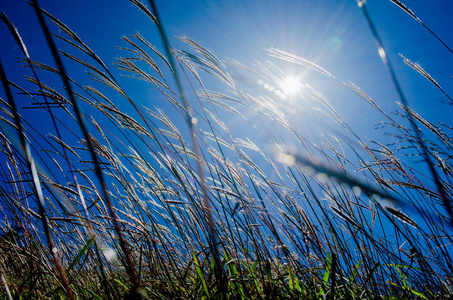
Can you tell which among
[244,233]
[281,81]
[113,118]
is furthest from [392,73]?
Result: [113,118]

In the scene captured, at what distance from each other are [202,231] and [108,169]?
627 mm

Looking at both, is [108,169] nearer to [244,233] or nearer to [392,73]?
[244,233]

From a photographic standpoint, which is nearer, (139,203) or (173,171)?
(173,171)

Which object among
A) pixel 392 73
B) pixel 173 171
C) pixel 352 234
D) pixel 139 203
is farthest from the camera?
pixel 139 203

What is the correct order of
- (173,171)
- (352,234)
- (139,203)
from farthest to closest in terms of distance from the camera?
1. (139,203)
2. (173,171)
3. (352,234)

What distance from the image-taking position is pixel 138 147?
5.46 ft

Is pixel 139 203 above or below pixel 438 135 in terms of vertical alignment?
below

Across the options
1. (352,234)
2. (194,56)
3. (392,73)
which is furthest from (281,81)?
(352,234)

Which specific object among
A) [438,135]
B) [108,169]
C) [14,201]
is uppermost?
[438,135]

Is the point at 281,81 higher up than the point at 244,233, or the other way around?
the point at 281,81

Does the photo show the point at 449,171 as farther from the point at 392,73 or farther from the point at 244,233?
the point at 244,233

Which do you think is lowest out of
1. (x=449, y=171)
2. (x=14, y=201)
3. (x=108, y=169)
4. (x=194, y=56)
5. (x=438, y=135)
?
(x=14, y=201)

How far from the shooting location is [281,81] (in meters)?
1.67

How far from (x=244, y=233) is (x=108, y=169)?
845mm
